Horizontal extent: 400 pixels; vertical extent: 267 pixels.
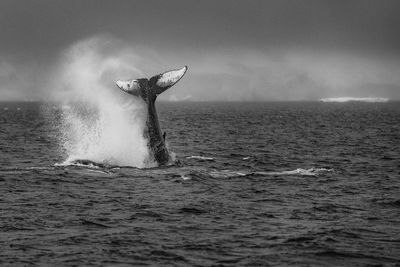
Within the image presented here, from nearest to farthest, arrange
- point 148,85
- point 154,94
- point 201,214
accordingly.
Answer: point 201,214
point 154,94
point 148,85

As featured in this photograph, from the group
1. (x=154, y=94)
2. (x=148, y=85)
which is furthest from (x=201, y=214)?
(x=148, y=85)

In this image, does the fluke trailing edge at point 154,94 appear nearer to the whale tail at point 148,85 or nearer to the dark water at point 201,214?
the whale tail at point 148,85

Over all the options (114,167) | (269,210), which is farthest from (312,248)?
(114,167)

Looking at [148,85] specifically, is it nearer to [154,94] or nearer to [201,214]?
[154,94]

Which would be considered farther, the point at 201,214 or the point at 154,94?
the point at 154,94

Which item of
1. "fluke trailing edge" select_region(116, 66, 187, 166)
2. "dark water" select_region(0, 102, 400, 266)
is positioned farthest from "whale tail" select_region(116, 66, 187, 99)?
"dark water" select_region(0, 102, 400, 266)

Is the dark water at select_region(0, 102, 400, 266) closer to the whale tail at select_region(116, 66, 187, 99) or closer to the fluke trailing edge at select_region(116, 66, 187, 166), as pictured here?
the fluke trailing edge at select_region(116, 66, 187, 166)

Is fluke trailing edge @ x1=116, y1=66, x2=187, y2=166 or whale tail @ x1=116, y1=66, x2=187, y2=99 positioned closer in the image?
fluke trailing edge @ x1=116, y1=66, x2=187, y2=166

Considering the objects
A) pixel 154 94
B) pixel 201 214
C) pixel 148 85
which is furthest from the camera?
pixel 148 85

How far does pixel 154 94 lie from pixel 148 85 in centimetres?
58

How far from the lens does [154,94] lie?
30.8 metres

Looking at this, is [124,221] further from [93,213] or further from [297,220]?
[297,220]

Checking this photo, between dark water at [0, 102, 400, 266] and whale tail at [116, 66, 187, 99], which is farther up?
whale tail at [116, 66, 187, 99]

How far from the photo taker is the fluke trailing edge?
97.9ft
